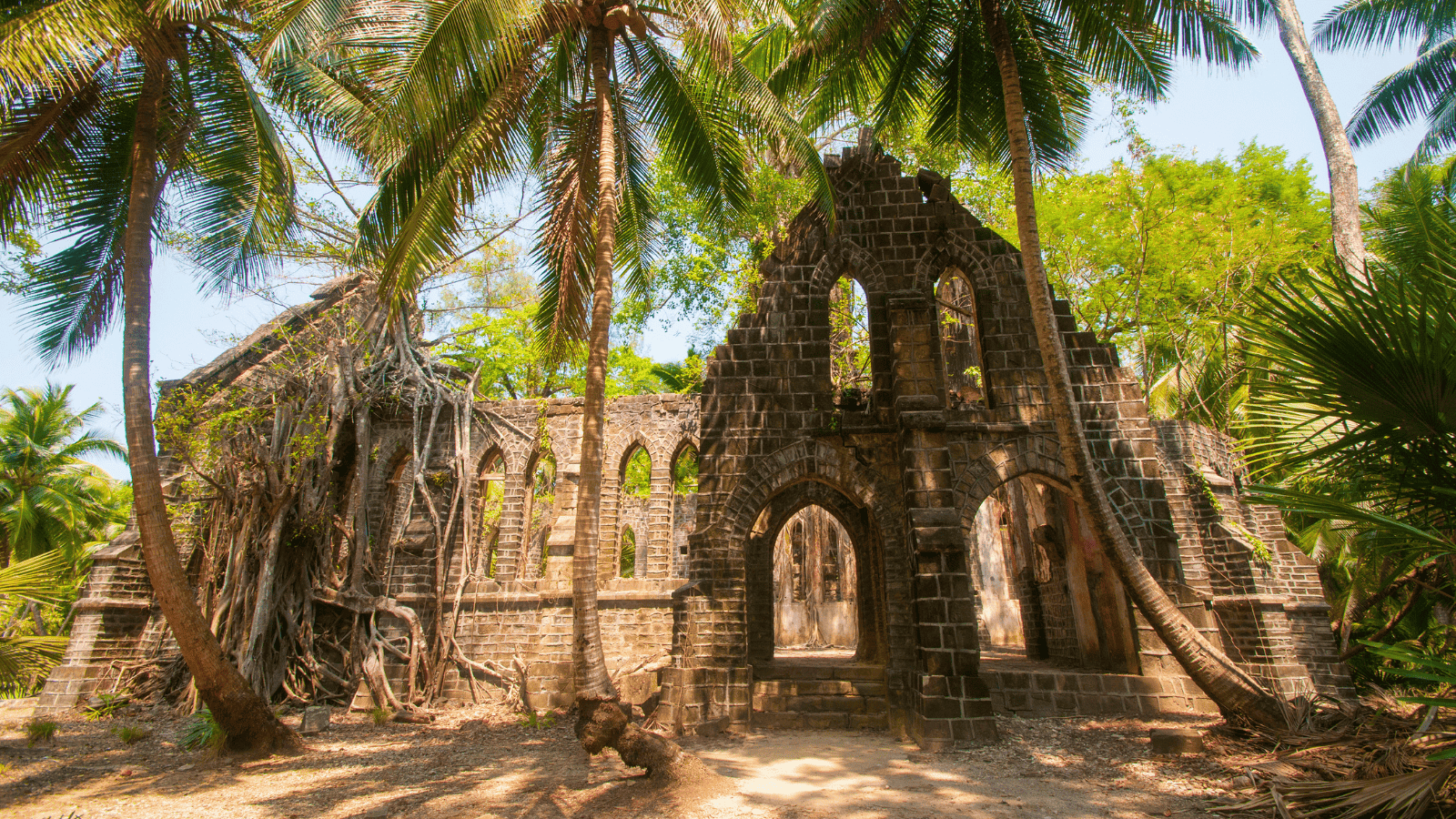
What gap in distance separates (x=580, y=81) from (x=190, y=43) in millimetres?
5122

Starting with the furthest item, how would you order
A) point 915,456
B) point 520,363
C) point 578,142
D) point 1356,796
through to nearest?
1. point 520,363
2. point 915,456
3. point 578,142
4. point 1356,796

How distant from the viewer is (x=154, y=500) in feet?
25.7

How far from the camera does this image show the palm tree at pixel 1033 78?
309 inches

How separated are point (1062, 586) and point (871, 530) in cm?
430

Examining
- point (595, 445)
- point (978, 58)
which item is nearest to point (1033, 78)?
point (978, 58)

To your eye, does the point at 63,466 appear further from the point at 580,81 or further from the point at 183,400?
the point at 580,81

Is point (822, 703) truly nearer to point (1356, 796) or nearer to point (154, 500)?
point (1356, 796)

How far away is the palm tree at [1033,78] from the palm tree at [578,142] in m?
1.61

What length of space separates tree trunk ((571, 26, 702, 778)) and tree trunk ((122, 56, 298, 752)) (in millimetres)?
4621

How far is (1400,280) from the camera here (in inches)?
165

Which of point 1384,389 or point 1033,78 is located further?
point 1033,78

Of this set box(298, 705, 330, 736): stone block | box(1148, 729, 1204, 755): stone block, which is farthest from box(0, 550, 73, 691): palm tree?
box(1148, 729, 1204, 755): stone block

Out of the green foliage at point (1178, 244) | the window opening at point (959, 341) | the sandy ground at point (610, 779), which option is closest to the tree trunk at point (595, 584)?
the sandy ground at point (610, 779)

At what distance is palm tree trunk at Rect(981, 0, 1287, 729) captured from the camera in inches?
294
